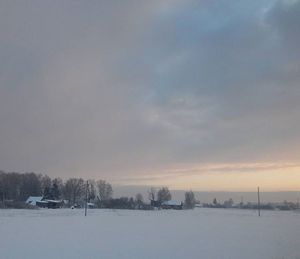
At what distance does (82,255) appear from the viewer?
23953mm

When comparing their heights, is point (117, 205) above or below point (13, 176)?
below

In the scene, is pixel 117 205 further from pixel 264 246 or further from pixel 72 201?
pixel 264 246

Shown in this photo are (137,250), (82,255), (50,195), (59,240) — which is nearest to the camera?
(82,255)

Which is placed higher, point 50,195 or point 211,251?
point 50,195

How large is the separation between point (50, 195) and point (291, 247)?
141550 mm

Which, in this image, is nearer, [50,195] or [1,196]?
[50,195]

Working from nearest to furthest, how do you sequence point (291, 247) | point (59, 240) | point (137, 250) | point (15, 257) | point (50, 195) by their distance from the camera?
point (15, 257) → point (137, 250) → point (291, 247) → point (59, 240) → point (50, 195)

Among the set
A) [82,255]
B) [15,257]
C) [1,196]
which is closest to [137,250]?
[82,255]

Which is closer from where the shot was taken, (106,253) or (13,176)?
(106,253)

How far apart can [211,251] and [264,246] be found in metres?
5.26

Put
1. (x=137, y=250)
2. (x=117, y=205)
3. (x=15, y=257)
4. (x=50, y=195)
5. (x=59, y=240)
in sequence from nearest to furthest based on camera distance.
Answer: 1. (x=15, y=257)
2. (x=137, y=250)
3. (x=59, y=240)
4. (x=50, y=195)
5. (x=117, y=205)

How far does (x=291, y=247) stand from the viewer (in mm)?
29719

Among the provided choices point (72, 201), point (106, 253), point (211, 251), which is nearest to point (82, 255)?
point (106, 253)

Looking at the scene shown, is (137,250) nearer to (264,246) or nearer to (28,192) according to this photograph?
(264,246)
